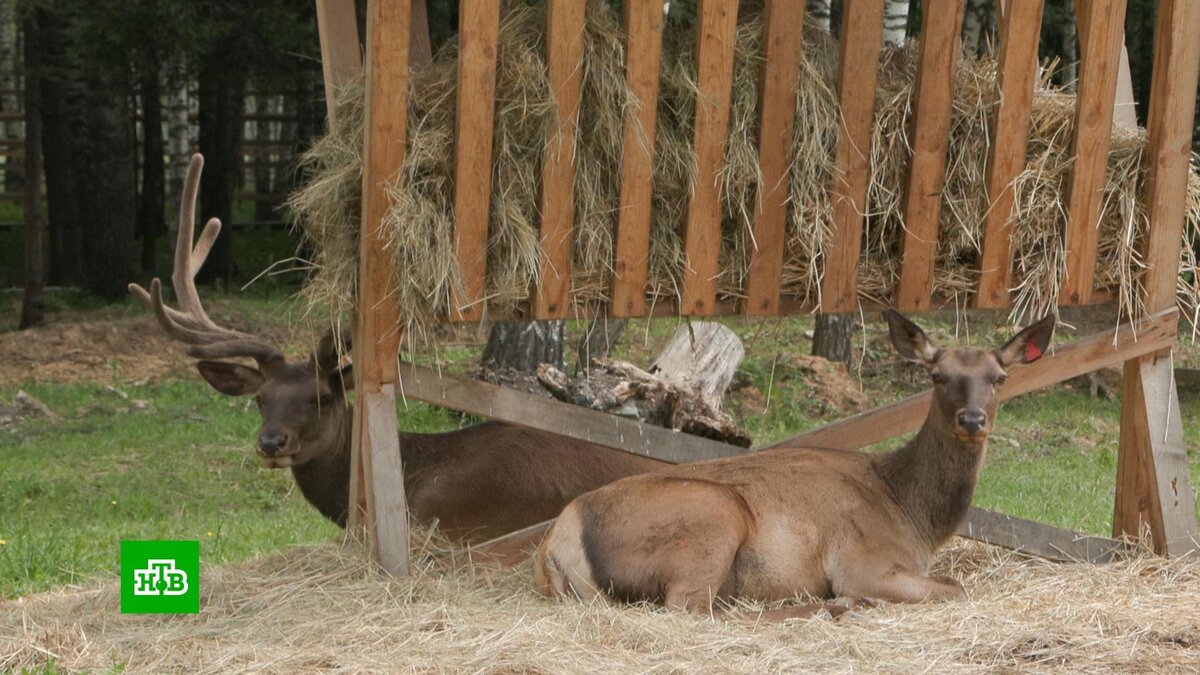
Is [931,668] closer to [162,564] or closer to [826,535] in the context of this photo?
[826,535]

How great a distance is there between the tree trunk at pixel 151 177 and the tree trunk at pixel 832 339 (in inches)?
417

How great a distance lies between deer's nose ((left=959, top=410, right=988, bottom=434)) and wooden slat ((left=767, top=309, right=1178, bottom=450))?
52cm

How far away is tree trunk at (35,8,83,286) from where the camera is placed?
Result: 20734 millimetres

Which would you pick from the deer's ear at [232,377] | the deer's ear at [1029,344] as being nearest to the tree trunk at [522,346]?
the deer's ear at [232,377]

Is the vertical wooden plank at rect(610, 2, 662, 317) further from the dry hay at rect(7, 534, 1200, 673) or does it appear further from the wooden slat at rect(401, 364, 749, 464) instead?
the dry hay at rect(7, 534, 1200, 673)

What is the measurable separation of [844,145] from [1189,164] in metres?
1.81

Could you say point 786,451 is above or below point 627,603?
above

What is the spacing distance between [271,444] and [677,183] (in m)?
2.51

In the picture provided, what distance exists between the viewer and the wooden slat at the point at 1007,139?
289 inches

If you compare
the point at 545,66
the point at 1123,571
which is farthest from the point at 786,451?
the point at 545,66

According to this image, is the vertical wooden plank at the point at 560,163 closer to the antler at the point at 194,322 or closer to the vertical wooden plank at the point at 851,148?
the vertical wooden plank at the point at 851,148

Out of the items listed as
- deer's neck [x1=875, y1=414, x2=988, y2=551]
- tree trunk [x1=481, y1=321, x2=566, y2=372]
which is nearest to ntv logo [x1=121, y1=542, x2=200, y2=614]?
deer's neck [x1=875, y1=414, x2=988, y2=551]

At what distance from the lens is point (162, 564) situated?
684cm

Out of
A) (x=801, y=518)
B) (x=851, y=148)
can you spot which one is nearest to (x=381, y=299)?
(x=801, y=518)
